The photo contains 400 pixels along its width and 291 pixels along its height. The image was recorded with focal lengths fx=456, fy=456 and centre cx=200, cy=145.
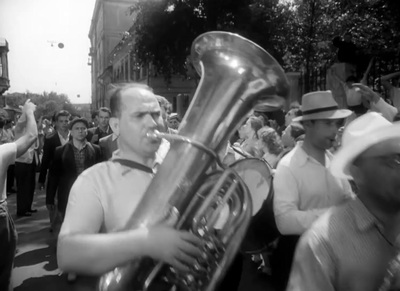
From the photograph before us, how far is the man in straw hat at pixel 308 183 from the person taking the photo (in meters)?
3.01

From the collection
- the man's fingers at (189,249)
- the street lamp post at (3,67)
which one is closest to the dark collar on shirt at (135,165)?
the man's fingers at (189,249)

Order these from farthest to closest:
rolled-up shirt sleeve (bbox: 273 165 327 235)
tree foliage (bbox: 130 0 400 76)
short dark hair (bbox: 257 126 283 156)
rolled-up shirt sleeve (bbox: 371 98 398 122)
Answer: tree foliage (bbox: 130 0 400 76)
short dark hair (bbox: 257 126 283 156)
rolled-up shirt sleeve (bbox: 371 98 398 122)
rolled-up shirt sleeve (bbox: 273 165 327 235)

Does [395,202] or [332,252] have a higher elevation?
[395,202]

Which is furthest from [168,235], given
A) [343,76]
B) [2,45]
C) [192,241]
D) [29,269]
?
[2,45]

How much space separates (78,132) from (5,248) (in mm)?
2291

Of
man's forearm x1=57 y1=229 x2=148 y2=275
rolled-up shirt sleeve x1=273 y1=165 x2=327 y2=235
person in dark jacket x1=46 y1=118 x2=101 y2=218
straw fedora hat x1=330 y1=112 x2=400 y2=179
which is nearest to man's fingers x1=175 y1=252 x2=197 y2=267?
man's forearm x1=57 y1=229 x2=148 y2=275

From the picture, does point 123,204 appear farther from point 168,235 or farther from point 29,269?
point 29,269

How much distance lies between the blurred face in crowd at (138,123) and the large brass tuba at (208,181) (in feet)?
0.67

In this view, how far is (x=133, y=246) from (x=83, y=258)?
0.20m

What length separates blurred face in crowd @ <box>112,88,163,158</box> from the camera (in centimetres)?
203

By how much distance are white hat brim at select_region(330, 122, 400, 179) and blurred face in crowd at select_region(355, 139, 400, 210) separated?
20mm

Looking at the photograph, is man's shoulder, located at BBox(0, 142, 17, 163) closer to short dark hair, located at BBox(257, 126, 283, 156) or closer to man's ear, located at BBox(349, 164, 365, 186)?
man's ear, located at BBox(349, 164, 365, 186)

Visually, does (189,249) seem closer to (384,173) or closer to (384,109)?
(384,173)

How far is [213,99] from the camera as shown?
199 centimetres
